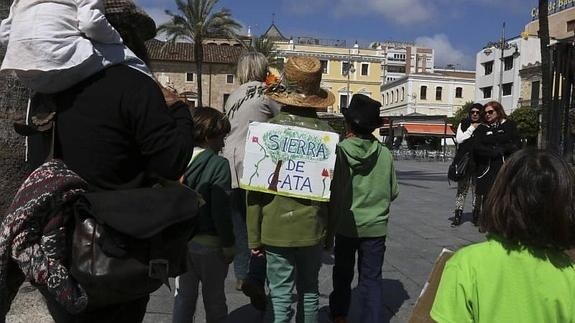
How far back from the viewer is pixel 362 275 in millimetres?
3979

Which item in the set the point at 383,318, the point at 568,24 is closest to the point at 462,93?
the point at 568,24

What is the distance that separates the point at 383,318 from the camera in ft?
14.3

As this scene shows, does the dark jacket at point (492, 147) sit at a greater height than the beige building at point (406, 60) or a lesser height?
lesser

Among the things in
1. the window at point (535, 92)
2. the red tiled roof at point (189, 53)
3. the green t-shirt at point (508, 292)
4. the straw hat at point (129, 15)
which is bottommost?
the green t-shirt at point (508, 292)

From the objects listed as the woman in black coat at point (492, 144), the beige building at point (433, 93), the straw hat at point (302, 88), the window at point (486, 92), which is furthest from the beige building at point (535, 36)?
the straw hat at point (302, 88)

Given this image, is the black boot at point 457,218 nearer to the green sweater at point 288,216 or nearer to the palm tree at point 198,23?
the green sweater at point 288,216

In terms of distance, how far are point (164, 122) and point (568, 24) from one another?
73.9 meters

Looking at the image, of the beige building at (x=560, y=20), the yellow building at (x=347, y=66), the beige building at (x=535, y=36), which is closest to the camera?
the beige building at (x=535, y=36)

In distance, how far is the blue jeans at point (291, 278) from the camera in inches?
130

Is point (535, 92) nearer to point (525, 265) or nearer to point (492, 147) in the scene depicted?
point (492, 147)

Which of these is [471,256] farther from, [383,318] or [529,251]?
[383,318]

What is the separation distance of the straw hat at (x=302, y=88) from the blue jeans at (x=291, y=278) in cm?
85

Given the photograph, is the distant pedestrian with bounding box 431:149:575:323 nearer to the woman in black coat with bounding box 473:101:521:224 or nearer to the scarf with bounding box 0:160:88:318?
the scarf with bounding box 0:160:88:318

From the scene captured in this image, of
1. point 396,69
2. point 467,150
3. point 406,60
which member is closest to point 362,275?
point 467,150
